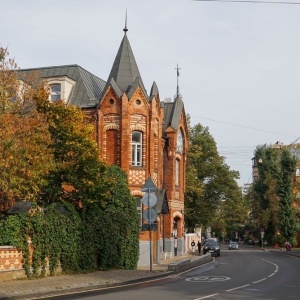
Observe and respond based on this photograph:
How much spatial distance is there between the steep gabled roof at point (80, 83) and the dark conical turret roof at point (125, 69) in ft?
6.36

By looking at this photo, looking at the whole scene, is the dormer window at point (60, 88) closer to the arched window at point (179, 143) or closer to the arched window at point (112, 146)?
the arched window at point (112, 146)

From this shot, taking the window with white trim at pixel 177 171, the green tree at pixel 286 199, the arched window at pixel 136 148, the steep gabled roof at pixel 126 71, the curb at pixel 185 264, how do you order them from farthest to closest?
the green tree at pixel 286 199 < the window with white trim at pixel 177 171 < the steep gabled roof at pixel 126 71 < the arched window at pixel 136 148 < the curb at pixel 185 264

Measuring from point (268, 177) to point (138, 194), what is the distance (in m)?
53.4

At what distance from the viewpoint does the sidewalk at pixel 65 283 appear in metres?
15.6

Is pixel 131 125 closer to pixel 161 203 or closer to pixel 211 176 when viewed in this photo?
pixel 161 203

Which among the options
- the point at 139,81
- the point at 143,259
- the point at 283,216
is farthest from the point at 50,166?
the point at 283,216

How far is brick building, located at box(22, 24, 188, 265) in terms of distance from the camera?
32875 millimetres

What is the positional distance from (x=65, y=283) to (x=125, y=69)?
19.8 metres

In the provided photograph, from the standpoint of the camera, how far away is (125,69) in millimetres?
35688

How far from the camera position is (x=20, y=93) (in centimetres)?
2567

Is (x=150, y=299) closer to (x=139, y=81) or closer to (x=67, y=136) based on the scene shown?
(x=67, y=136)

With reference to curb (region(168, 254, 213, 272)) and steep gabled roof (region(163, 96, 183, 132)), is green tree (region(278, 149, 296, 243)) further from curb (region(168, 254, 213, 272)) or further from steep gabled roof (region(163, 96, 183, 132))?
curb (region(168, 254, 213, 272))

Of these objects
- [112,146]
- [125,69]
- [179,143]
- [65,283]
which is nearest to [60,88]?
[125,69]

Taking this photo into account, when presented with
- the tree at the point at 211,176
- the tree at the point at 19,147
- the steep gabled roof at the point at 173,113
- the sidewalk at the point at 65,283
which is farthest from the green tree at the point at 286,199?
the tree at the point at 19,147
